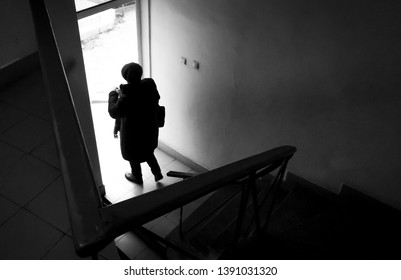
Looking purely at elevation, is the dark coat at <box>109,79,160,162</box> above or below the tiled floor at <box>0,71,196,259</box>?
below

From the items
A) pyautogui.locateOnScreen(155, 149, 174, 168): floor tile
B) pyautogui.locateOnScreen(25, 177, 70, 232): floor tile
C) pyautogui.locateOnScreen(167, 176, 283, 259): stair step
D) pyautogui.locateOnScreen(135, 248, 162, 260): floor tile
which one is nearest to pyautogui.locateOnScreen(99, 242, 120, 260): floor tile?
pyautogui.locateOnScreen(25, 177, 70, 232): floor tile

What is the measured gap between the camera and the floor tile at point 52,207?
1807 mm

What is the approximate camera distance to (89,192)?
3.40ft

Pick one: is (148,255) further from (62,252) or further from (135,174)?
(62,252)

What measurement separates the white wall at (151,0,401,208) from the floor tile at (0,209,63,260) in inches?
105

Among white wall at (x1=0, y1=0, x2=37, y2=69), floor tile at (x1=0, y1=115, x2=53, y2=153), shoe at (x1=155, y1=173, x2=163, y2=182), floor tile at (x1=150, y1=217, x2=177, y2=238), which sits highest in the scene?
white wall at (x1=0, y1=0, x2=37, y2=69)

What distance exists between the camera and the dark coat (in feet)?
11.6

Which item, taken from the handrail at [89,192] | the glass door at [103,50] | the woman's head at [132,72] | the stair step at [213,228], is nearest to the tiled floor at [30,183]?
the handrail at [89,192]

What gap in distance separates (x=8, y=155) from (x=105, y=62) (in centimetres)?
505

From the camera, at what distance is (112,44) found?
699 cm

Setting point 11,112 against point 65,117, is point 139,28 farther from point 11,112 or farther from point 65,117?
point 65,117

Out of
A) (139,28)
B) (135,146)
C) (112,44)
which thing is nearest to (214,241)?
(135,146)

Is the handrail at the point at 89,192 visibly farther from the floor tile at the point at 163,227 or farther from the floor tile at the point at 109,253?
the floor tile at the point at 163,227

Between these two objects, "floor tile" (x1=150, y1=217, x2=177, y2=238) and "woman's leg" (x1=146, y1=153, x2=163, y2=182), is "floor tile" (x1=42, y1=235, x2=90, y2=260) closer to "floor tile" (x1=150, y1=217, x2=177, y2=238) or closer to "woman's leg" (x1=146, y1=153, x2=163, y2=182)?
"floor tile" (x1=150, y1=217, x2=177, y2=238)
